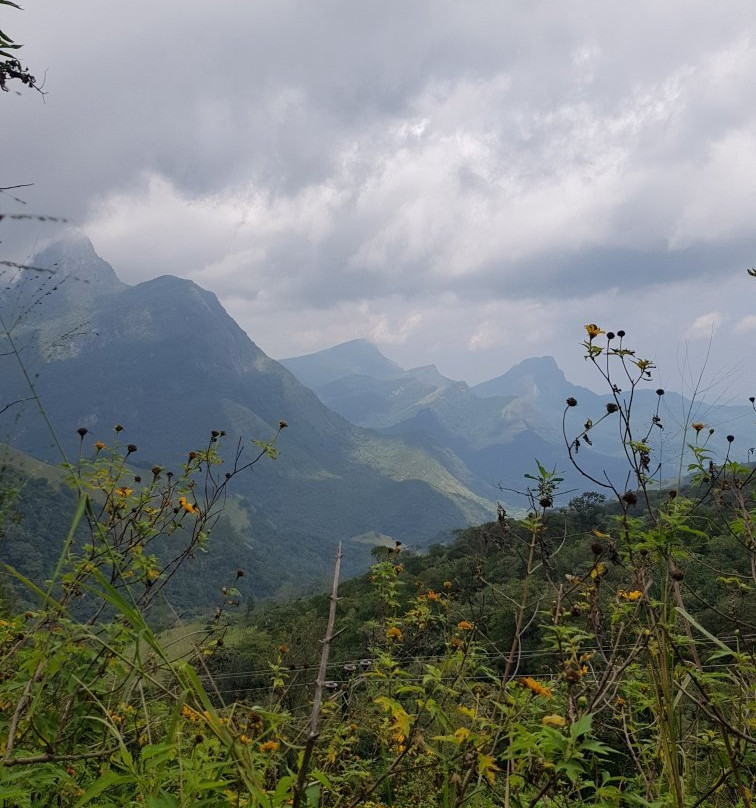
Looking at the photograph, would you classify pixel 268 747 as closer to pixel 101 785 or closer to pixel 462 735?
pixel 462 735

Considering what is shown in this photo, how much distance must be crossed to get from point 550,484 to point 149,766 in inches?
71.5

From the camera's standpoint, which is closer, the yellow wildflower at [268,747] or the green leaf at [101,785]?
the green leaf at [101,785]

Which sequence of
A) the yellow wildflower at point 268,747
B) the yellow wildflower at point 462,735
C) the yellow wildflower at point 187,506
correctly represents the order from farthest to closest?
the yellow wildflower at point 187,506
the yellow wildflower at point 268,747
the yellow wildflower at point 462,735

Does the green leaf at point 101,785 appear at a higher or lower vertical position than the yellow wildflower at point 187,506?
lower

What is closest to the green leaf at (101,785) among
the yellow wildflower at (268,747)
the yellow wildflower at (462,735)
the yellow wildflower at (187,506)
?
the yellow wildflower at (268,747)

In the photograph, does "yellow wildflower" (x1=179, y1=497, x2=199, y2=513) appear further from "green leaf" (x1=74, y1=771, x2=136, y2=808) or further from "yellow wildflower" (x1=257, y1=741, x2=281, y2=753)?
"green leaf" (x1=74, y1=771, x2=136, y2=808)

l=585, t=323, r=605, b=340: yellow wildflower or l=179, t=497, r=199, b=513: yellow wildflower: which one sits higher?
l=585, t=323, r=605, b=340: yellow wildflower

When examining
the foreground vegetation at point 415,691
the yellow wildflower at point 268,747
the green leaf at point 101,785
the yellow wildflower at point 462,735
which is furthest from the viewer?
the yellow wildflower at point 268,747

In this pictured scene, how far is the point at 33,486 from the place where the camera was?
10912cm

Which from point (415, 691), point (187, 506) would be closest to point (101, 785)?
point (415, 691)

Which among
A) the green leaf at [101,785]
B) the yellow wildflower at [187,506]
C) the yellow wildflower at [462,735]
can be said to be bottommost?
the yellow wildflower at [462,735]

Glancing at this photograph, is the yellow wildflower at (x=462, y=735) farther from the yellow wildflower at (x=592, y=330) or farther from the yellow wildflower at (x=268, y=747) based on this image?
the yellow wildflower at (x=592, y=330)

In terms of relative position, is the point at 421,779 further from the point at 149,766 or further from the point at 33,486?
the point at 33,486

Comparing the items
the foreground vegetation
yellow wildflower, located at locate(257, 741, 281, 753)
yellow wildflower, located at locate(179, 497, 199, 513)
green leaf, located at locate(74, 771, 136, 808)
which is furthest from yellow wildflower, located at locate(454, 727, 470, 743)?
yellow wildflower, located at locate(179, 497, 199, 513)
